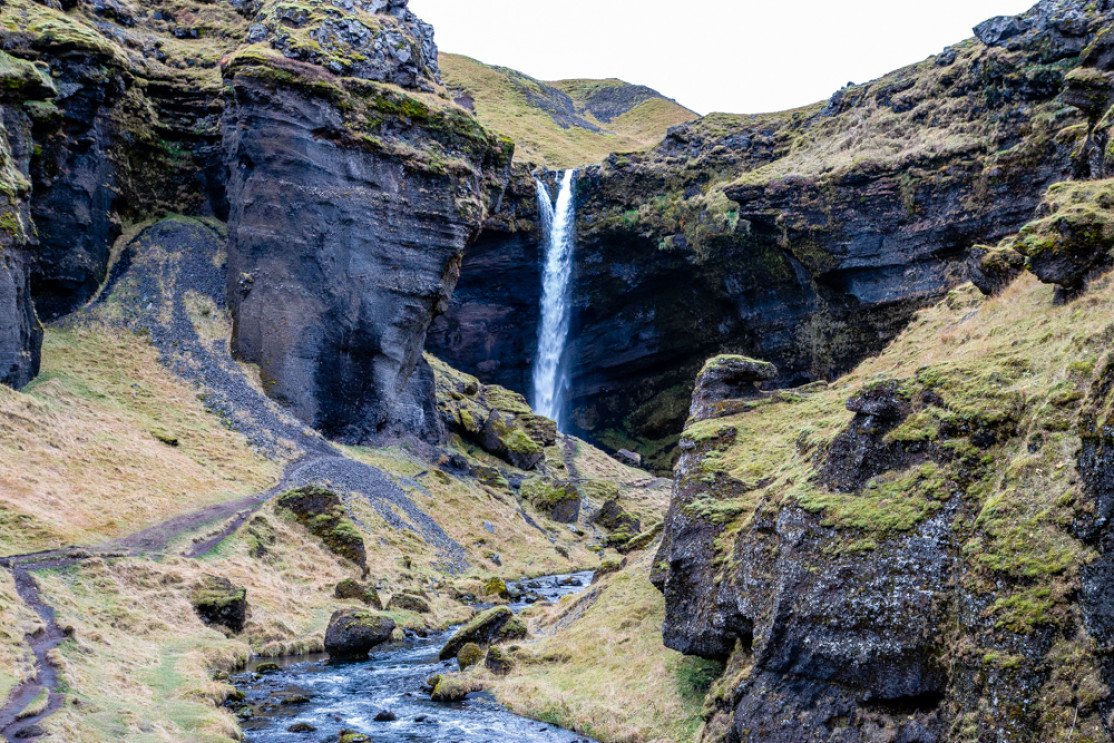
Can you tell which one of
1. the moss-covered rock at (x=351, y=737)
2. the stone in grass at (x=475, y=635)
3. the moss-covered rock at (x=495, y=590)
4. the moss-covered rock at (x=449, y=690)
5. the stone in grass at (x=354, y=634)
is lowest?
the moss-covered rock at (x=495, y=590)

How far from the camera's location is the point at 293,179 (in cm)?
6309

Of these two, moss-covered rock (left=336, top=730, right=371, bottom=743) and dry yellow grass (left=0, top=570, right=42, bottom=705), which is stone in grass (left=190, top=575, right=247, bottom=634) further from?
moss-covered rock (left=336, top=730, right=371, bottom=743)

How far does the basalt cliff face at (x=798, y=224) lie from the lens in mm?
Answer: 60094

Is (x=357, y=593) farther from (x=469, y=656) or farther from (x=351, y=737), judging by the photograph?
(x=351, y=737)

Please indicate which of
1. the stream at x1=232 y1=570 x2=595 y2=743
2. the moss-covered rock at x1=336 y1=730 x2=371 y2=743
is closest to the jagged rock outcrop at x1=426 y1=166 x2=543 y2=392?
the stream at x1=232 y1=570 x2=595 y2=743

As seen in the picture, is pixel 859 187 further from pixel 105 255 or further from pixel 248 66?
pixel 105 255

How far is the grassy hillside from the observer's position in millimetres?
113750

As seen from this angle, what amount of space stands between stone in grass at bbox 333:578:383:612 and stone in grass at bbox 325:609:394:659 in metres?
6.72

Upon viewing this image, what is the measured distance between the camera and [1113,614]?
35.7ft

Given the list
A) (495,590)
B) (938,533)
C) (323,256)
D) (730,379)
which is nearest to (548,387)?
(323,256)

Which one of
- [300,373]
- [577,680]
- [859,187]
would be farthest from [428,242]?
[577,680]

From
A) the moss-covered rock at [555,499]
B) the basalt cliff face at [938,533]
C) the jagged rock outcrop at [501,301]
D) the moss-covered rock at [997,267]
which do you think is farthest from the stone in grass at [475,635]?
the jagged rock outcrop at [501,301]

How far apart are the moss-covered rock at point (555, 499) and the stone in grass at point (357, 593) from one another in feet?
93.5

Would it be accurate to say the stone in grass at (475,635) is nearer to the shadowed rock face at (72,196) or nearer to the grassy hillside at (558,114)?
the shadowed rock face at (72,196)
